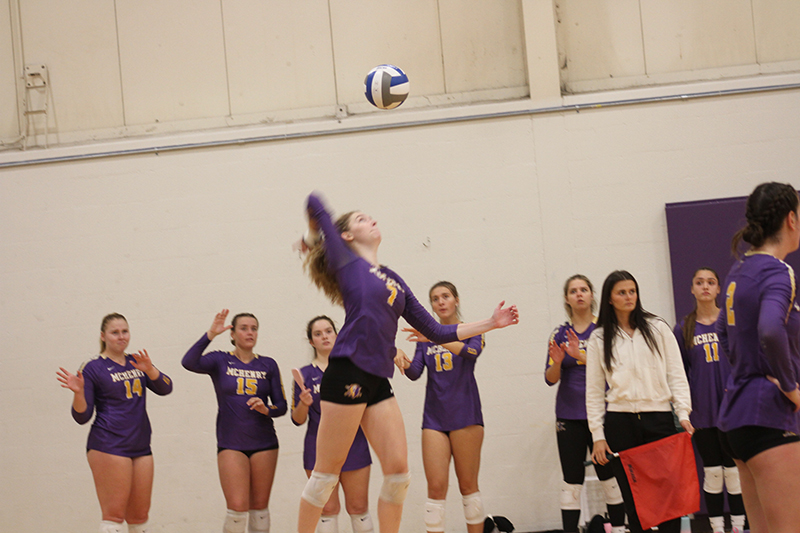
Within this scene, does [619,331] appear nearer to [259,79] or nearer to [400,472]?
[400,472]

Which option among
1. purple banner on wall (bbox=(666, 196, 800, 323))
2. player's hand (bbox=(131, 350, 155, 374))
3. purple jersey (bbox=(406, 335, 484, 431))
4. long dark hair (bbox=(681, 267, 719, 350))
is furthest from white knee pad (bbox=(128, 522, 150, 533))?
purple banner on wall (bbox=(666, 196, 800, 323))

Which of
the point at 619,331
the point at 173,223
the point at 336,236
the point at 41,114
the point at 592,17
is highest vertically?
the point at 592,17

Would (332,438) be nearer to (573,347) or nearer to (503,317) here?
(503,317)

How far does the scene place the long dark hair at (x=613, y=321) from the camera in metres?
4.11

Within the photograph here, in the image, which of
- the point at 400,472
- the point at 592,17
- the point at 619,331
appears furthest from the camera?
the point at 592,17

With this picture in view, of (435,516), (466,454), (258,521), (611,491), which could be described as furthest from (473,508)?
(258,521)

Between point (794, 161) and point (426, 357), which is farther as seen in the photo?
point (794, 161)

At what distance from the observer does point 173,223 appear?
6668mm

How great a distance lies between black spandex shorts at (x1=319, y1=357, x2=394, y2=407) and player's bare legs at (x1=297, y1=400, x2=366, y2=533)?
0.10 ft

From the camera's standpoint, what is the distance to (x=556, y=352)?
5.09 meters

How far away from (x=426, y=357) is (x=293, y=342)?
1703 mm

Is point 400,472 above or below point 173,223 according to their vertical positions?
below

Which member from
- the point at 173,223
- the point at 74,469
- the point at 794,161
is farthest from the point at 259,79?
the point at 794,161

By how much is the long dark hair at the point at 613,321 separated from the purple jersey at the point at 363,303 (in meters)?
1.53
